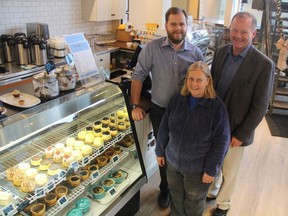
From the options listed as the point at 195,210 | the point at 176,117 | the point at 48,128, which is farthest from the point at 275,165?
the point at 48,128

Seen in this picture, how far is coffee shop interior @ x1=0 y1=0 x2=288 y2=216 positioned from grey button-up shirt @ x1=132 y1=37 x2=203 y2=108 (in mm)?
252

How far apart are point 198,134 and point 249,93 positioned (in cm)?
52

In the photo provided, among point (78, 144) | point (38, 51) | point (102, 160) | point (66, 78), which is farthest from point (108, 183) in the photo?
point (38, 51)

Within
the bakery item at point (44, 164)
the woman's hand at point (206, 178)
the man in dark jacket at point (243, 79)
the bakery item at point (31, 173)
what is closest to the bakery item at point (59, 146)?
the bakery item at point (44, 164)

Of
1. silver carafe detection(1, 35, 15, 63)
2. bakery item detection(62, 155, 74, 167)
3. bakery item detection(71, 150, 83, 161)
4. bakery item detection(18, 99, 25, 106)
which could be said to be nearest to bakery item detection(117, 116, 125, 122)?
bakery item detection(71, 150, 83, 161)

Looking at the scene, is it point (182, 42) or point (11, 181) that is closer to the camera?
point (11, 181)

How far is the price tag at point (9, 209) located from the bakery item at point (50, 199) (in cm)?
28

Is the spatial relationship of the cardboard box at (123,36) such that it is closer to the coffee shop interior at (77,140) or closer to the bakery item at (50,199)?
the coffee shop interior at (77,140)

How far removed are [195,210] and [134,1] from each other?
13.5ft

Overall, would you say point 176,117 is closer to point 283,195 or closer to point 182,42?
point 182,42

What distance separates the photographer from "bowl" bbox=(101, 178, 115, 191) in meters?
2.22

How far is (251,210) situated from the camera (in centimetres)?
275

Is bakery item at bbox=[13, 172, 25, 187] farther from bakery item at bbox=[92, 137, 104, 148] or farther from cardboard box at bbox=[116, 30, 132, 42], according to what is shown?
cardboard box at bbox=[116, 30, 132, 42]

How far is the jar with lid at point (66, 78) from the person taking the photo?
2.02m
